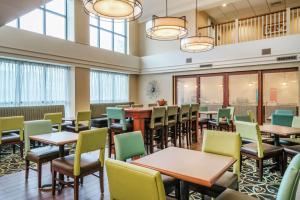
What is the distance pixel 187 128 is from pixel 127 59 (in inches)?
191

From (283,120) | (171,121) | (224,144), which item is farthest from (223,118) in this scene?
(224,144)

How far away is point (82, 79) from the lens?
26.3ft

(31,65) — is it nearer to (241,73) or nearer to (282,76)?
(241,73)

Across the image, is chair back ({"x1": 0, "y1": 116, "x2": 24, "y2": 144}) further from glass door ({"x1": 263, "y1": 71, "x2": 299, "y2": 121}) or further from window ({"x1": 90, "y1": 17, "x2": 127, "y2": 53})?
glass door ({"x1": 263, "y1": 71, "x2": 299, "y2": 121})

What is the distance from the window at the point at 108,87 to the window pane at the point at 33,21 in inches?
98.3

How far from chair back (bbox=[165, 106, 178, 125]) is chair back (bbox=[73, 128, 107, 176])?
2317 millimetres

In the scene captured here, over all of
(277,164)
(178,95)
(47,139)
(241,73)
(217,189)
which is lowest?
(277,164)

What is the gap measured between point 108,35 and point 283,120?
7292 millimetres

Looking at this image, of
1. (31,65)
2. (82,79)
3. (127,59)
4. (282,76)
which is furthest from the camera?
(127,59)

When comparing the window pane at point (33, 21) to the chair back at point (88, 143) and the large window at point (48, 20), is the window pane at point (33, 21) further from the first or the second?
the chair back at point (88, 143)

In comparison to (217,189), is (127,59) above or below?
above

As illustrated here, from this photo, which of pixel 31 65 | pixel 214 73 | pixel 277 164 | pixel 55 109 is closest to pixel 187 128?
pixel 277 164

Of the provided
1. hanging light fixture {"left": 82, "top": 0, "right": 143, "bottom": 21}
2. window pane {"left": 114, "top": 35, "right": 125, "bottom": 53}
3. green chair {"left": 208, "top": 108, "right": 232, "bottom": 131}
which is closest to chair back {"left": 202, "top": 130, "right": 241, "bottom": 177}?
hanging light fixture {"left": 82, "top": 0, "right": 143, "bottom": 21}

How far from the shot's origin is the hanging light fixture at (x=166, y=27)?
12.3 ft
